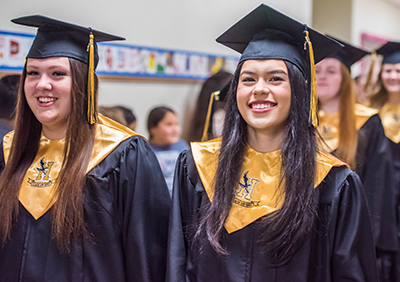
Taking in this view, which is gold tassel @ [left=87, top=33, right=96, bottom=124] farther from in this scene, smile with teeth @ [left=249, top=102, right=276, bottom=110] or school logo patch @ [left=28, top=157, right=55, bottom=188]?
smile with teeth @ [left=249, top=102, right=276, bottom=110]

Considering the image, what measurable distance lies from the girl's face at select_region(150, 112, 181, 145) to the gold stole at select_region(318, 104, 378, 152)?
4.27ft

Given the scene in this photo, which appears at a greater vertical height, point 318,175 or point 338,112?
point 338,112

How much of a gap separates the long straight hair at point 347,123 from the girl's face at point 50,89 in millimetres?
1752

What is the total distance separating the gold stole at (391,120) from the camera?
291 centimetres

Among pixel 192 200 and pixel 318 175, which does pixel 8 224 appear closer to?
pixel 192 200

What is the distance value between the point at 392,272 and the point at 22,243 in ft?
7.62

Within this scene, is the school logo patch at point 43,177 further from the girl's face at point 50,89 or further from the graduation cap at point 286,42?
the graduation cap at point 286,42

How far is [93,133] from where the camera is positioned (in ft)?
5.63

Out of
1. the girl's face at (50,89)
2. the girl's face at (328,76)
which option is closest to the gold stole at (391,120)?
the girl's face at (328,76)

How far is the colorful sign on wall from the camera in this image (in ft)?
8.88

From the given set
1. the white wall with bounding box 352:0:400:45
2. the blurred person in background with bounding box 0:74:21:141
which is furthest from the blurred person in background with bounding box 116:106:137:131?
the white wall with bounding box 352:0:400:45

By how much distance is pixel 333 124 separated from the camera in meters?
2.74

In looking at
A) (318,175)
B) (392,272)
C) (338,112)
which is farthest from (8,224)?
(392,272)

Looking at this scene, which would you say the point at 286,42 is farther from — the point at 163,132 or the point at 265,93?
the point at 163,132
